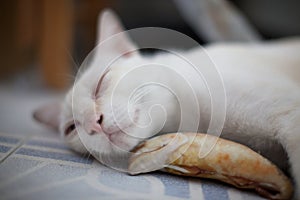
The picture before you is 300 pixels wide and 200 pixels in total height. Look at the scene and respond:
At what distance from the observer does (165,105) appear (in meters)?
0.90

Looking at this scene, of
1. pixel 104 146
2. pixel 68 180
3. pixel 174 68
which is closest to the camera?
pixel 68 180

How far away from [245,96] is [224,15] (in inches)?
38.0

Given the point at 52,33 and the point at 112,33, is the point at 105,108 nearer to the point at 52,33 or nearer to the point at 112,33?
the point at 112,33

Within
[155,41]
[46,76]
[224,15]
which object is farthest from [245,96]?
[46,76]

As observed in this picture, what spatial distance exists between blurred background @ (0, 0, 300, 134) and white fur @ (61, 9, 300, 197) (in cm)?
31

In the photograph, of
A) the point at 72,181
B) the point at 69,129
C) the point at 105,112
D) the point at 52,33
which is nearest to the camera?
the point at 72,181

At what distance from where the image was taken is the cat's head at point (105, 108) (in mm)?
812

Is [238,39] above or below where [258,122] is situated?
above

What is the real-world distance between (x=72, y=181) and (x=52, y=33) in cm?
121

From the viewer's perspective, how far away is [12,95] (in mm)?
1601

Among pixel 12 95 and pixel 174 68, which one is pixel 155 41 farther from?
pixel 12 95

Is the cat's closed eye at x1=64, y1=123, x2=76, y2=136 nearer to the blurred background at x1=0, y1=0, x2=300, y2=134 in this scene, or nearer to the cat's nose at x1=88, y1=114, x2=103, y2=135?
the cat's nose at x1=88, y1=114, x2=103, y2=135

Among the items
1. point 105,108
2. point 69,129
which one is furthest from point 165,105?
point 69,129

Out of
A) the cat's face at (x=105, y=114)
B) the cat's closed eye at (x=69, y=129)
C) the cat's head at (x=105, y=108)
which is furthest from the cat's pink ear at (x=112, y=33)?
the cat's closed eye at (x=69, y=129)
